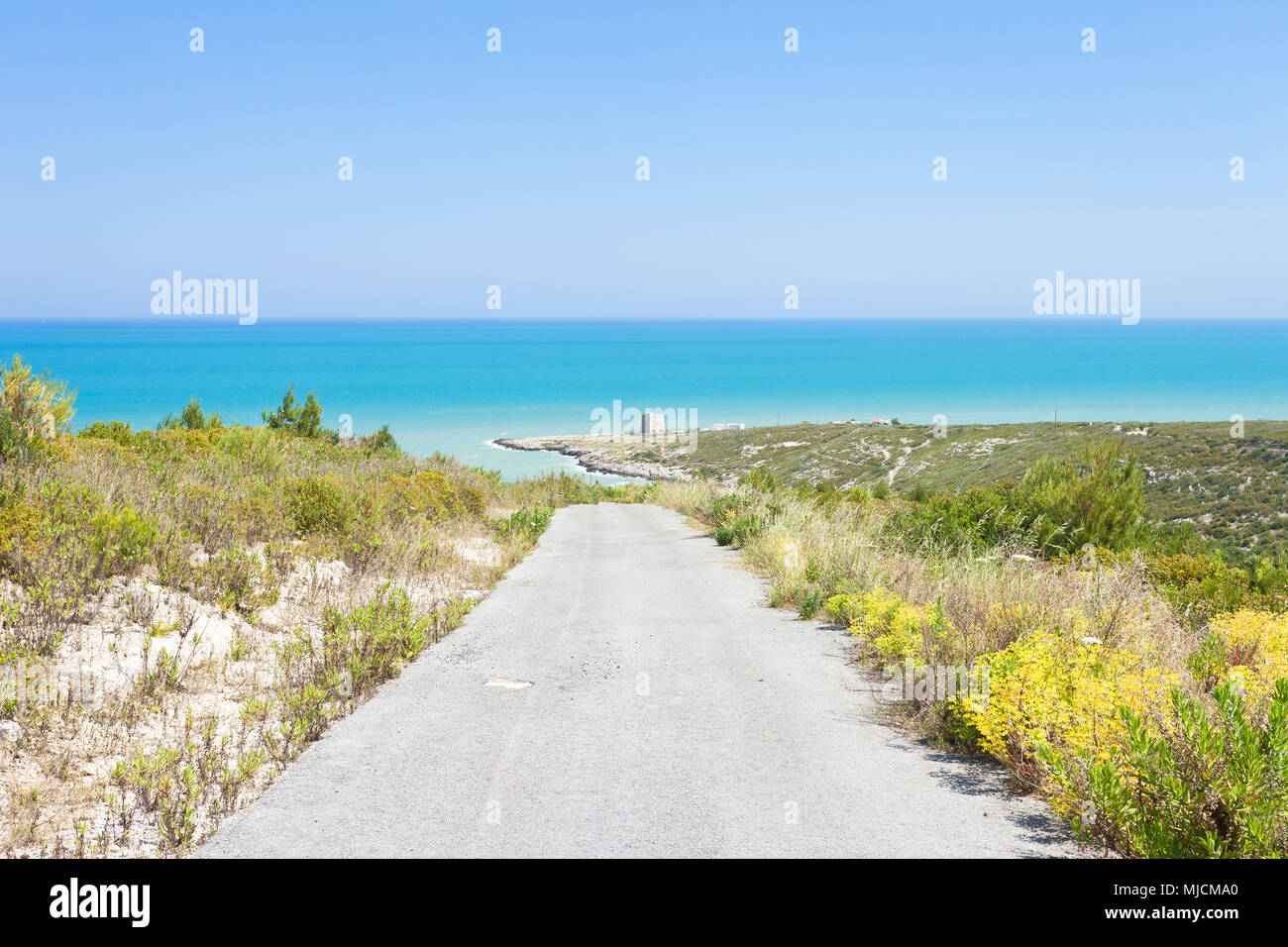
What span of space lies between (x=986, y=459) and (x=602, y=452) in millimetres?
34756

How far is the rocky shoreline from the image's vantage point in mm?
69312

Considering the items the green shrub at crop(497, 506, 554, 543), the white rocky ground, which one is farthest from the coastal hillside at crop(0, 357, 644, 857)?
the green shrub at crop(497, 506, 554, 543)

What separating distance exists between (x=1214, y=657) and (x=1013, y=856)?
3.15 m

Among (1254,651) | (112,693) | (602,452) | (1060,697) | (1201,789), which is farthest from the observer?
(602,452)

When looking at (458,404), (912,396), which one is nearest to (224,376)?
(458,404)

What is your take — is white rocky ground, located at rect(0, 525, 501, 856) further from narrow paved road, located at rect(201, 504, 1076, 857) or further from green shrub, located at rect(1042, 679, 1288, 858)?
green shrub, located at rect(1042, 679, 1288, 858)

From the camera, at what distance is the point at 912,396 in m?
161

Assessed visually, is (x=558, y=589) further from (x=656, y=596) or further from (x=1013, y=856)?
(x=1013, y=856)

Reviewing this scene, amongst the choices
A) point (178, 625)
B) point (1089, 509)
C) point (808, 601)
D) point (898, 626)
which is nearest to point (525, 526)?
point (808, 601)

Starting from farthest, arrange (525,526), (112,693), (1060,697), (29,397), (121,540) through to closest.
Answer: (525,526) → (29,397) → (121,540) → (112,693) → (1060,697)

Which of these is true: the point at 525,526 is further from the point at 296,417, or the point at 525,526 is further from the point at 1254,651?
the point at 296,417

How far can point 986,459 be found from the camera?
208ft

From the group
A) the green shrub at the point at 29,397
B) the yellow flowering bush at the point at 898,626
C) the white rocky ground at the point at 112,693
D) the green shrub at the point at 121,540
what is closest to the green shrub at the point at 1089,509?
the yellow flowering bush at the point at 898,626
